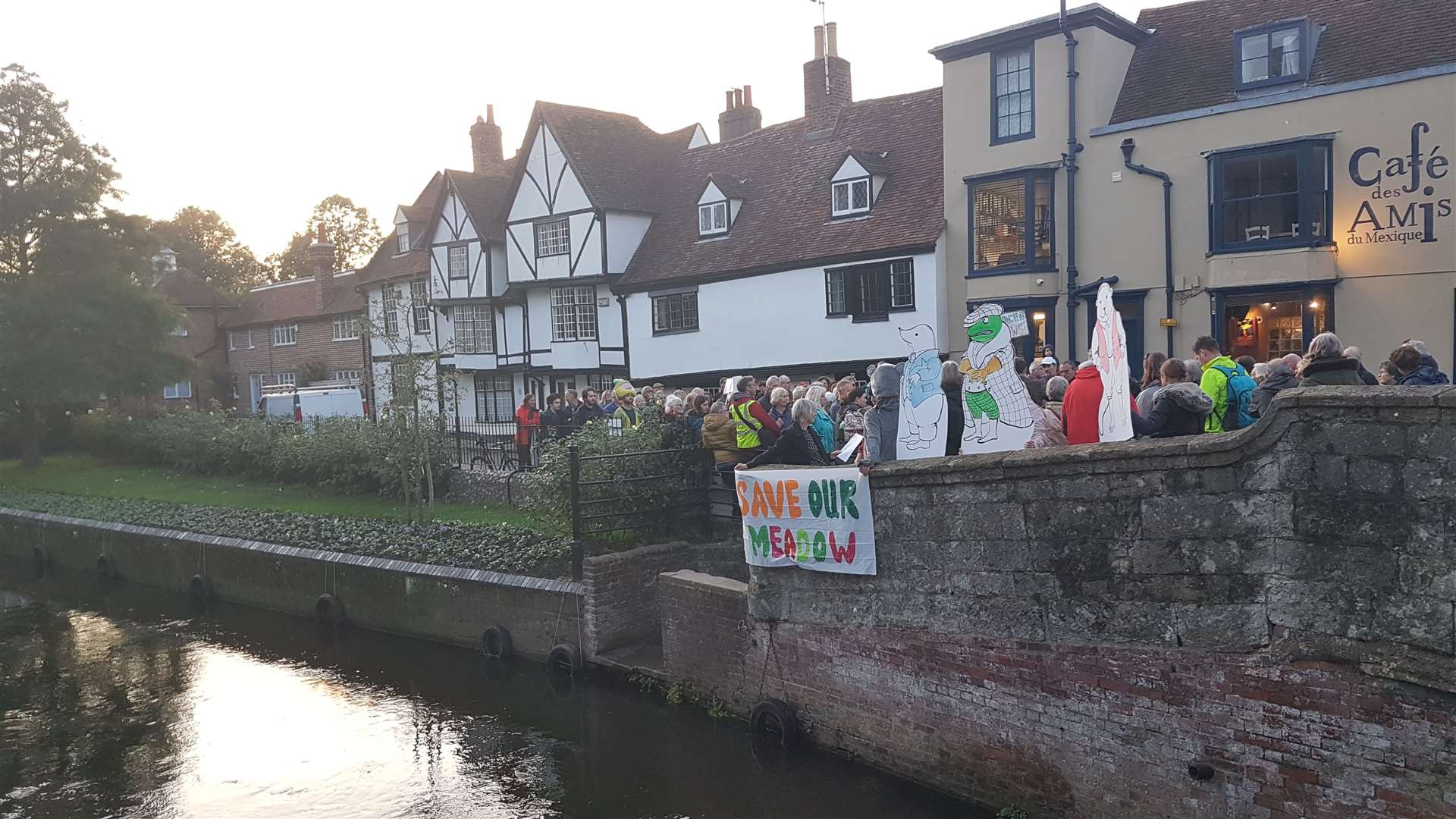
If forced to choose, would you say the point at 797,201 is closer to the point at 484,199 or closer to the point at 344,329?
the point at 484,199

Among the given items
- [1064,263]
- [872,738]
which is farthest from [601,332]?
[872,738]

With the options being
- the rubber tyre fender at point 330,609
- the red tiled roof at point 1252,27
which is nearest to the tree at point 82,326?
the rubber tyre fender at point 330,609

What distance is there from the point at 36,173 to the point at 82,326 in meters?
5.43

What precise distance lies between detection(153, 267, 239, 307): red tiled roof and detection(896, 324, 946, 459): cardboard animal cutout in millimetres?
53136

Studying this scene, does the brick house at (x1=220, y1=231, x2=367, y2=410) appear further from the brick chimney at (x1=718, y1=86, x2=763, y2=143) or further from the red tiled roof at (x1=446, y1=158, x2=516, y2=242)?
the brick chimney at (x1=718, y1=86, x2=763, y2=143)

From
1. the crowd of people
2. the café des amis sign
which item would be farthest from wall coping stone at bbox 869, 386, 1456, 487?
the café des amis sign

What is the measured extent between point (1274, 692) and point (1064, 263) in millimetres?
15431

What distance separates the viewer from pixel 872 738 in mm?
8703

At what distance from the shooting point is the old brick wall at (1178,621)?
18.3ft

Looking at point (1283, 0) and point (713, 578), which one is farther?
point (1283, 0)

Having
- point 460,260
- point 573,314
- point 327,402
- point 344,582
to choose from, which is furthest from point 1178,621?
point 460,260

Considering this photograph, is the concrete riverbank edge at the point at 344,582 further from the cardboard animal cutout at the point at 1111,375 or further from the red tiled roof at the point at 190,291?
the red tiled roof at the point at 190,291

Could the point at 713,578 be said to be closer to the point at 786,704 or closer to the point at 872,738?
the point at 786,704

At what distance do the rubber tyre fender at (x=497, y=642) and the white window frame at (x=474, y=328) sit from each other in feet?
77.9
